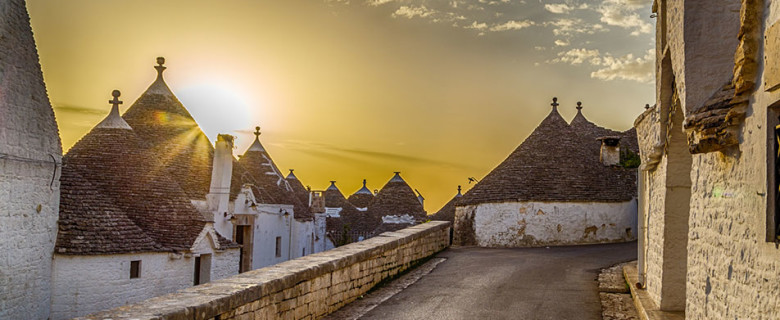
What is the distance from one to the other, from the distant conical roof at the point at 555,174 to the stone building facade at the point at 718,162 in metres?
12.1

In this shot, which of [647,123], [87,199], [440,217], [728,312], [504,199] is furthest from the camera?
[440,217]

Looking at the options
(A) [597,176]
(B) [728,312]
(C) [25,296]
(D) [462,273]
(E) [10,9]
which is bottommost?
(C) [25,296]

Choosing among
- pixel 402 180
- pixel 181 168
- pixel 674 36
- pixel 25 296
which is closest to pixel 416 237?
pixel 674 36

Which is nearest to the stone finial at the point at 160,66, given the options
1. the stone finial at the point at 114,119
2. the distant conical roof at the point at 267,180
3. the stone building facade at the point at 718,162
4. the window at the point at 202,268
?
the stone finial at the point at 114,119

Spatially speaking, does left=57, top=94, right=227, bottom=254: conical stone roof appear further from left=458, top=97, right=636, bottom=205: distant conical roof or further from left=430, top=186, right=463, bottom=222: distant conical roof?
left=430, top=186, right=463, bottom=222: distant conical roof

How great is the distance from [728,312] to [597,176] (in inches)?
691

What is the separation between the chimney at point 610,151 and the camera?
73.6 feet

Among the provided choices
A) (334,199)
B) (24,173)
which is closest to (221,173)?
(24,173)

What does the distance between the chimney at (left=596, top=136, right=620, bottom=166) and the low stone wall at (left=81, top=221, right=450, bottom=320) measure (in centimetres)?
1233

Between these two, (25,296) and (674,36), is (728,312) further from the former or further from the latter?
(25,296)

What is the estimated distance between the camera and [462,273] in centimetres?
1212

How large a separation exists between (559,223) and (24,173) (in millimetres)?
14434

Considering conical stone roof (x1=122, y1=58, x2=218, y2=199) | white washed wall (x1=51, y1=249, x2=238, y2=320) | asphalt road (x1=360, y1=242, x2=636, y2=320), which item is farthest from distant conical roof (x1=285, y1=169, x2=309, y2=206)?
asphalt road (x1=360, y1=242, x2=636, y2=320)

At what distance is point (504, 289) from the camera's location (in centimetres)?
1033
